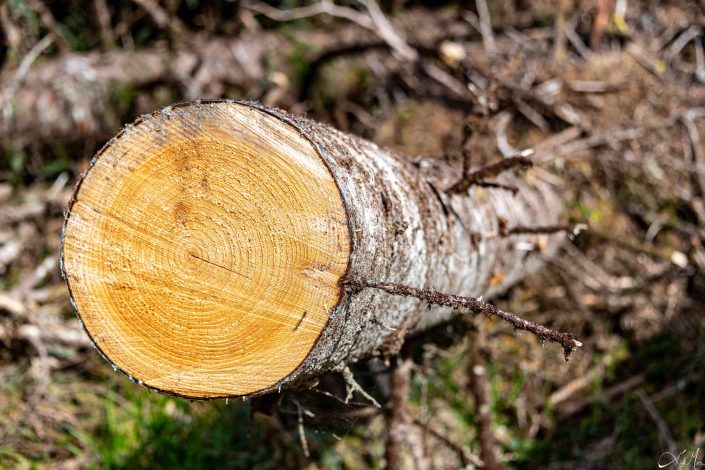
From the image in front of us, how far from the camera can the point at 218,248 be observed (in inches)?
48.7

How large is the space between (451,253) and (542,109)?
204 centimetres

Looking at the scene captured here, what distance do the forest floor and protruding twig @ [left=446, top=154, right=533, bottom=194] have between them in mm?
189

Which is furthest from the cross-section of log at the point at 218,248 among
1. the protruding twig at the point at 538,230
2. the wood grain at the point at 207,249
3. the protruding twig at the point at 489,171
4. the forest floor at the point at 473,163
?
the protruding twig at the point at 538,230

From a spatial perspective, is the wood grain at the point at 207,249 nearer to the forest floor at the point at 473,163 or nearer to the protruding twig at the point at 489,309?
the protruding twig at the point at 489,309

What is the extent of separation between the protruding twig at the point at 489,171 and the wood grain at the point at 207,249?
0.71 metres

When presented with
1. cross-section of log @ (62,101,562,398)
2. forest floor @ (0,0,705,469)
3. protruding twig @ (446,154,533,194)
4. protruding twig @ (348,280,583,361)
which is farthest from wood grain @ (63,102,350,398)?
protruding twig @ (446,154,533,194)

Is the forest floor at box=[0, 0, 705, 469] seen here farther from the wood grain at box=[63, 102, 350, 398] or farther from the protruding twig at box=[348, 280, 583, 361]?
the protruding twig at box=[348, 280, 583, 361]

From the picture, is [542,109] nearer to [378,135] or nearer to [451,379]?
[378,135]

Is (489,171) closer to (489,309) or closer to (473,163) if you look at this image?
(489,309)

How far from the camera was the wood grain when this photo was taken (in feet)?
3.97

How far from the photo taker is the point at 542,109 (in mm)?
3482

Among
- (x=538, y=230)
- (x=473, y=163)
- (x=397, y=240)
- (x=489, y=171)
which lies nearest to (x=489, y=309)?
(x=397, y=240)

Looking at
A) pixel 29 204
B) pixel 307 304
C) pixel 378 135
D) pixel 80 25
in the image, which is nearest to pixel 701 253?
pixel 378 135

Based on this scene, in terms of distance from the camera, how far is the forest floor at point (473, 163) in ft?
7.88
